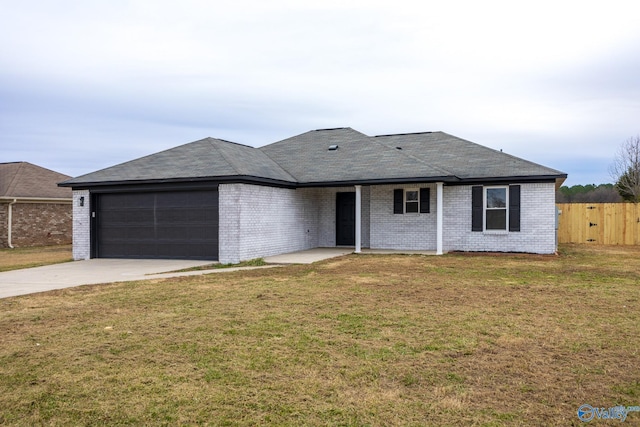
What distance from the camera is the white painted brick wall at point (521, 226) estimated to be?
55.9ft

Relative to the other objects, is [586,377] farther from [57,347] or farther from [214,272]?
[214,272]

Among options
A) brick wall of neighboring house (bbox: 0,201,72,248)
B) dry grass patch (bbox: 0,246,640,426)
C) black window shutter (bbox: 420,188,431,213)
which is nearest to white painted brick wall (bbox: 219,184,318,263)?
black window shutter (bbox: 420,188,431,213)

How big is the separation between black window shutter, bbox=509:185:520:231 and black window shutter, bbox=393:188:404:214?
12.6 feet

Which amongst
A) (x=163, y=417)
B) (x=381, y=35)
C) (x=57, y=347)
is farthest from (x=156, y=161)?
(x=163, y=417)

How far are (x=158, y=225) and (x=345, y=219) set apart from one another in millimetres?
7409

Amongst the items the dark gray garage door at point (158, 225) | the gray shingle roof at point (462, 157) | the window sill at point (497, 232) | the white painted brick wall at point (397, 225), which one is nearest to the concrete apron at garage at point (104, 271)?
the dark gray garage door at point (158, 225)

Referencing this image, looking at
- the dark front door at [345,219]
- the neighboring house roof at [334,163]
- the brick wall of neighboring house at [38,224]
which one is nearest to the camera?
the neighboring house roof at [334,163]

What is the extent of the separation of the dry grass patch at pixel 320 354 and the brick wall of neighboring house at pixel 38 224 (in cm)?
1757

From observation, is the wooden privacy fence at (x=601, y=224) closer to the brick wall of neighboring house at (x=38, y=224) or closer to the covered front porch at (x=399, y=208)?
the covered front porch at (x=399, y=208)

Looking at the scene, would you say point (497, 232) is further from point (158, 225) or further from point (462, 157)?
point (158, 225)

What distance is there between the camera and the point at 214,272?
13062mm

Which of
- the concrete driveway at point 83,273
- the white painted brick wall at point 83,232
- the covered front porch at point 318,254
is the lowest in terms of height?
the concrete driveway at point 83,273

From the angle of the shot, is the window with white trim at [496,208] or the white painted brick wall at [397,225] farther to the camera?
the white painted brick wall at [397,225]

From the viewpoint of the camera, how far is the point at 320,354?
5684mm
